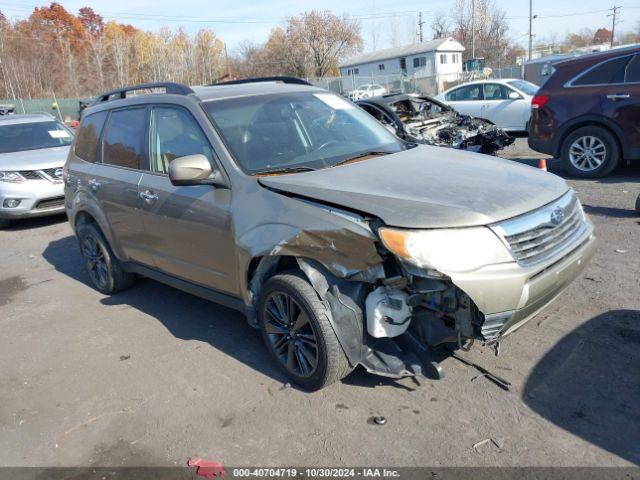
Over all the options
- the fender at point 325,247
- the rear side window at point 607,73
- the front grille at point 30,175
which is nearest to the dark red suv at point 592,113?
the rear side window at point 607,73

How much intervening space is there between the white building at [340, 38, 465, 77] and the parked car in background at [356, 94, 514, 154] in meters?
51.2

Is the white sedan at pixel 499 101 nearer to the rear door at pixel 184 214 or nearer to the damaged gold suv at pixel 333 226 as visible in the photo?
the damaged gold suv at pixel 333 226

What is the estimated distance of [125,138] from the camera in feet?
16.2

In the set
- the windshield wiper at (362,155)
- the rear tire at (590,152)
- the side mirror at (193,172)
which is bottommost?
the rear tire at (590,152)

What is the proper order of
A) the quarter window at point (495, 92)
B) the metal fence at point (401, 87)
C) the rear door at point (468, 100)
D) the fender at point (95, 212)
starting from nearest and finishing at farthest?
1. the fender at point (95, 212)
2. the quarter window at point (495, 92)
3. the rear door at point (468, 100)
4. the metal fence at point (401, 87)

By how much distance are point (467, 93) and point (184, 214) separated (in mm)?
11536

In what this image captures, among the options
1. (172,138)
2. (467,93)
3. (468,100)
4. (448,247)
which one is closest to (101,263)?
(172,138)

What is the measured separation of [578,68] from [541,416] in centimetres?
704

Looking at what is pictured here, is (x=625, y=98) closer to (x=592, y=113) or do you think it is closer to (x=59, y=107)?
(x=592, y=113)

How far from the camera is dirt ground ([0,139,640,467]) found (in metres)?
2.93

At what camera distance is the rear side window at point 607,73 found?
26.4 ft

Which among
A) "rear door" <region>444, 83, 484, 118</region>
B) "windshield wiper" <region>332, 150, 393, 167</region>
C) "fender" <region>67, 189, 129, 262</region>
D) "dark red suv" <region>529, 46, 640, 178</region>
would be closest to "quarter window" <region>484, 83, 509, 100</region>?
"rear door" <region>444, 83, 484, 118</region>

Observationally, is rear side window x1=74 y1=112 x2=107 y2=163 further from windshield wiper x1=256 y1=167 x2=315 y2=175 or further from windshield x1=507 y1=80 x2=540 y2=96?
windshield x1=507 y1=80 x2=540 y2=96

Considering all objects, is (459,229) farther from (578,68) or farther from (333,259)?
(578,68)
